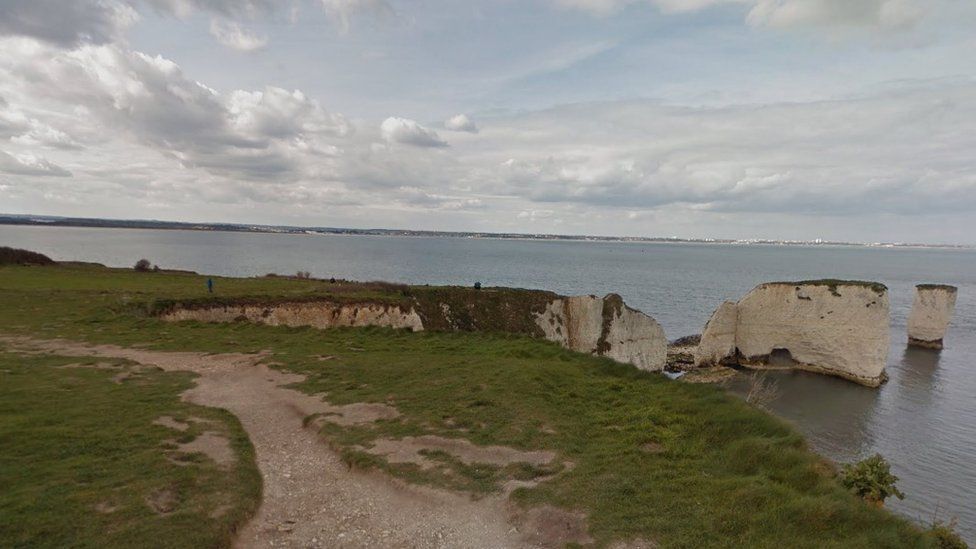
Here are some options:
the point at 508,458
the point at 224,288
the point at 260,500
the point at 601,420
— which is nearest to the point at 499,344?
the point at 601,420

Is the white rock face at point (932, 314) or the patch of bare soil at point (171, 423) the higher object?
the patch of bare soil at point (171, 423)

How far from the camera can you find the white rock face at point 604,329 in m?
35.4

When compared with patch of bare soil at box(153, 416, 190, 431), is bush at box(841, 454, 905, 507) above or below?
below

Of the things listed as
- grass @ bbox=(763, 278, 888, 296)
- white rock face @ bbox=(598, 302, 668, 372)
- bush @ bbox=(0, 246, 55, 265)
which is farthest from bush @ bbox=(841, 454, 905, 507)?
bush @ bbox=(0, 246, 55, 265)

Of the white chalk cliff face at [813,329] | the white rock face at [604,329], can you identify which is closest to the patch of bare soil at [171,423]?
the white rock face at [604,329]

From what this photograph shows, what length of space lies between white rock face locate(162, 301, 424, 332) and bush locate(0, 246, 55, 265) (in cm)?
3369

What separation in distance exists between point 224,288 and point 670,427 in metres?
32.3

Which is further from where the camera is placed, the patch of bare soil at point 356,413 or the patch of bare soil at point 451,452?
the patch of bare soil at point 356,413

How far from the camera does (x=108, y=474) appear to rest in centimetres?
952

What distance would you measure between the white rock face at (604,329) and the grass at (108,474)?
2489 cm

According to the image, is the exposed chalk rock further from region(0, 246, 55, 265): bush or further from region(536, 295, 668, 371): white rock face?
region(0, 246, 55, 265): bush

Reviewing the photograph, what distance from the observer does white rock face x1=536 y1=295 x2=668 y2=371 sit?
3544 cm

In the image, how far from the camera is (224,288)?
34.9 metres

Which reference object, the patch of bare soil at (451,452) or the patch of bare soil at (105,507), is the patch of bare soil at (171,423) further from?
the patch of bare soil at (451,452)
